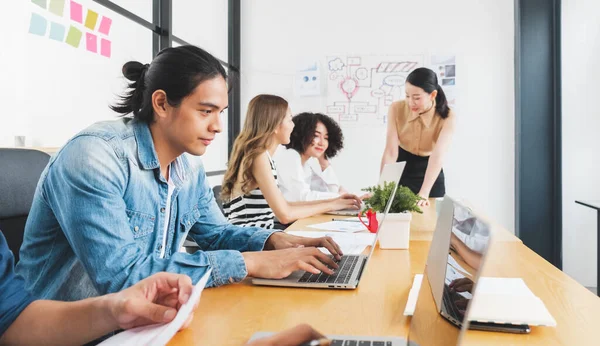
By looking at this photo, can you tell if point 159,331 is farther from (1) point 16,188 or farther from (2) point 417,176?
(2) point 417,176

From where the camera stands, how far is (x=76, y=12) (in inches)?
90.4

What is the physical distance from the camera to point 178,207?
1301mm

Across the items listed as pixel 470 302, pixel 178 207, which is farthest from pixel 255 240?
pixel 470 302

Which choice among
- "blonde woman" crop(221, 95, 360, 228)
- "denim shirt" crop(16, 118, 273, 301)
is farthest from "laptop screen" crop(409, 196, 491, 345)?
"blonde woman" crop(221, 95, 360, 228)

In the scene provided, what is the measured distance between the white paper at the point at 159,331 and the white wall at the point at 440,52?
3.49 metres

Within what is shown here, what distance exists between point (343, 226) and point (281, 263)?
2.85 ft

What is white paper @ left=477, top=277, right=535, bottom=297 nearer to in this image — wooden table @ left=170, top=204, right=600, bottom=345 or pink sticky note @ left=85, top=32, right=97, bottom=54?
wooden table @ left=170, top=204, right=600, bottom=345

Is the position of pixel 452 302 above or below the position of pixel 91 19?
below

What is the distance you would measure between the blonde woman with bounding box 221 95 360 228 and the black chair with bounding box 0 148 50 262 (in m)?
1.12

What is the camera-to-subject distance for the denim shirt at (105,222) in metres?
0.99

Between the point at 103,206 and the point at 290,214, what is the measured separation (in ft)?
4.15

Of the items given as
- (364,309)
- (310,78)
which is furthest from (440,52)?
(364,309)

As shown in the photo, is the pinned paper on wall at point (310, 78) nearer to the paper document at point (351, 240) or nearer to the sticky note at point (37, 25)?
the sticky note at point (37, 25)

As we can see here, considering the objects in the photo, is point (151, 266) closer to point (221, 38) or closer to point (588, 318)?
point (588, 318)
